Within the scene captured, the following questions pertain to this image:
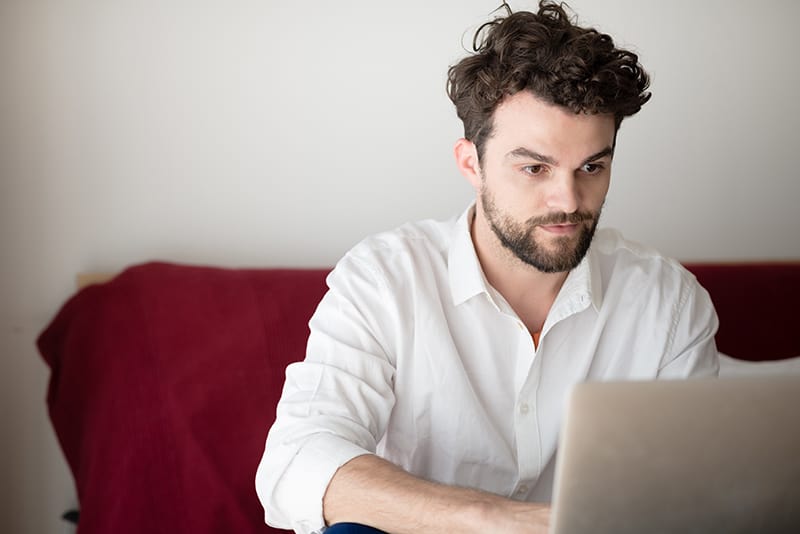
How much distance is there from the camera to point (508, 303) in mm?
1554

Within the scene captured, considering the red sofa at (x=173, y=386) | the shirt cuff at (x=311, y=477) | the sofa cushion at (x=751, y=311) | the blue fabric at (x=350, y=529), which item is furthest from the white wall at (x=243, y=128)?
the blue fabric at (x=350, y=529)

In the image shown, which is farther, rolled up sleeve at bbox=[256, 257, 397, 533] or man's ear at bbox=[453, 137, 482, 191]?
man's ear at bbox=[453, 137, 482, 191]

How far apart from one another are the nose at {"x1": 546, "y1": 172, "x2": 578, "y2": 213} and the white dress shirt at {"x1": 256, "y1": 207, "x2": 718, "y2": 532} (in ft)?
0.57

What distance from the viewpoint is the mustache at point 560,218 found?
1427 mm

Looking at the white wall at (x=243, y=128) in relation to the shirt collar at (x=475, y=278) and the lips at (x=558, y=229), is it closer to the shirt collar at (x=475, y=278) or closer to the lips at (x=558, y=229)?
the shirt collar at (x=475, y=278)

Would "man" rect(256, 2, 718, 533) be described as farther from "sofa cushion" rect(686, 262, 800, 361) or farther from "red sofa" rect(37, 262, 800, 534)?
"sofa cushion" rect(686, 262, 800, 361)

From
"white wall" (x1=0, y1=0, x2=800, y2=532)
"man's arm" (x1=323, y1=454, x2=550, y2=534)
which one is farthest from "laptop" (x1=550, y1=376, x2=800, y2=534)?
"white wall" (x1=0, y1=0, x2=800, y2=532)

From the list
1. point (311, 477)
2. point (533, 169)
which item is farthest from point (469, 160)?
point (311, 477)

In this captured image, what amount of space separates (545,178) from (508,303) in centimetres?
24

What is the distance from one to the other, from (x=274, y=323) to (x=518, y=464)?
657 millimetres

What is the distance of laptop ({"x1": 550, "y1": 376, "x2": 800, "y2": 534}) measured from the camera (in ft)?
2.59

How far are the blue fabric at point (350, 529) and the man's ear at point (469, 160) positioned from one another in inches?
25.0

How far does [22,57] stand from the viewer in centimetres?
200

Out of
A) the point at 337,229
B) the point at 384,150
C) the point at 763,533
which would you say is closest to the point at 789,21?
the point at 384,150
